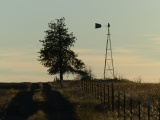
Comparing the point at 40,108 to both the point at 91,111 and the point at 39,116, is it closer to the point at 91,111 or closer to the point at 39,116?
the point at 39,116

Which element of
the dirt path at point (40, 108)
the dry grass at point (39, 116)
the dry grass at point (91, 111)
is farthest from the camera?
the dirt path at point (40, 108)

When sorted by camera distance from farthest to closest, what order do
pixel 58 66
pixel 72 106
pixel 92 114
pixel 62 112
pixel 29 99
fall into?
1. pixel 58 66
2. pixel 29 99
3. pixel 72 106
4. pixel 62 112
5. pixel 92 114

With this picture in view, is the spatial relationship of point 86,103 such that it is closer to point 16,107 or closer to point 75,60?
point 16,107

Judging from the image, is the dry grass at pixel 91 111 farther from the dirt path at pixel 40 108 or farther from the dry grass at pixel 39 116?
the dry grass at pixel 39 116

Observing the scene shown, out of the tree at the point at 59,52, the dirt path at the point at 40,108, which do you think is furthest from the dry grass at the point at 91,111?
the tree at the point at 59,52

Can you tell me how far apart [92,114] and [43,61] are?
195ft

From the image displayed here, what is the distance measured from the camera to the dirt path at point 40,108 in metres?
34.1

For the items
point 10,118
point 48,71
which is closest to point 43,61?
point 48,71

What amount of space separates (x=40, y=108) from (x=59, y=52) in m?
50.6

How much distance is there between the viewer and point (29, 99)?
46.0m

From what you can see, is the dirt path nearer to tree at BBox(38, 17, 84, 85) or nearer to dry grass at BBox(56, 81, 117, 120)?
dry grass at BBox(56, 81, 117, 120)

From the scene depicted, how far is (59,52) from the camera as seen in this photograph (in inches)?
3516

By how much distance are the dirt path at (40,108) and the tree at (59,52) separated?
4046 cm

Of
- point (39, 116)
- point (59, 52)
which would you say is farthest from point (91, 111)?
point (59, 52)
